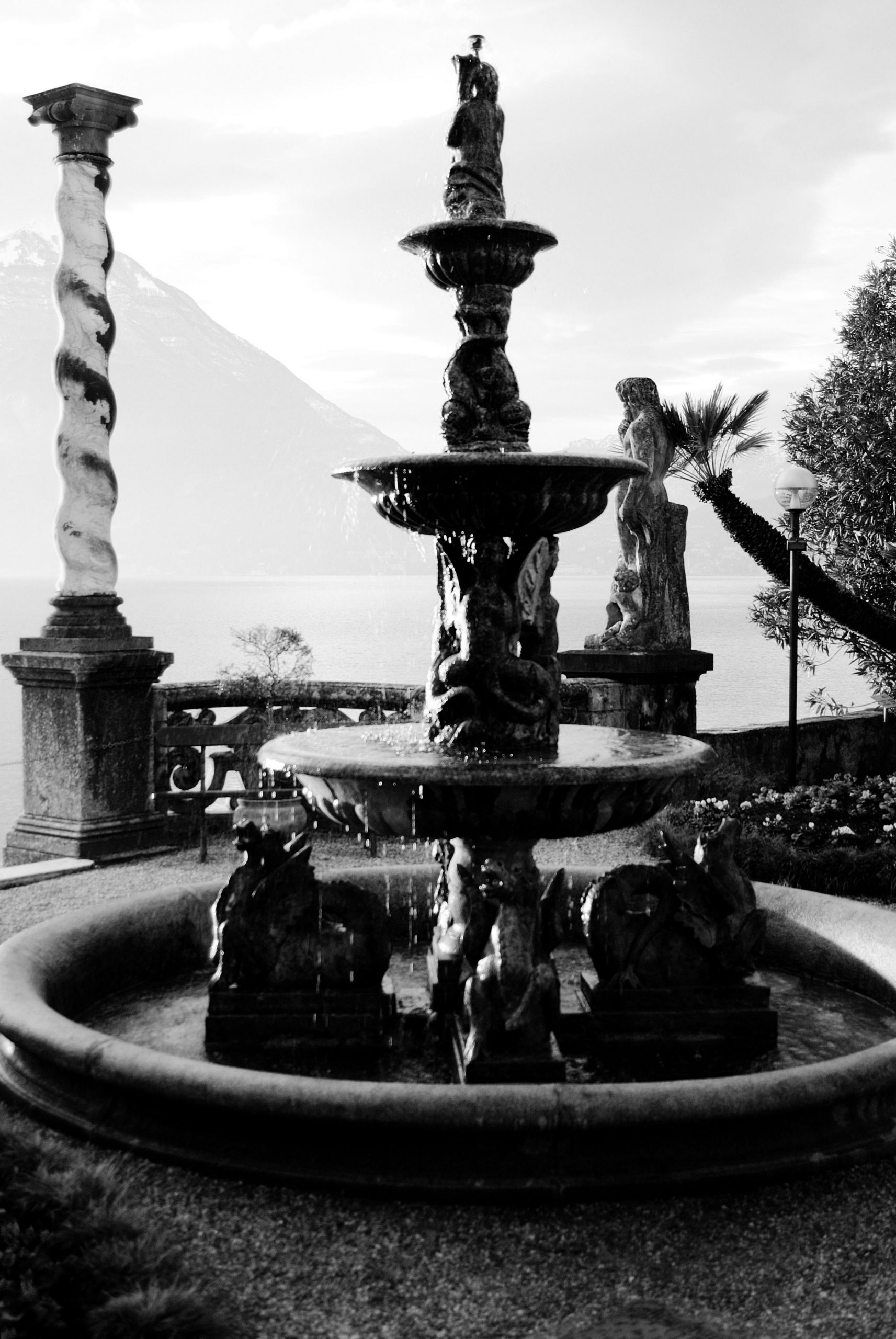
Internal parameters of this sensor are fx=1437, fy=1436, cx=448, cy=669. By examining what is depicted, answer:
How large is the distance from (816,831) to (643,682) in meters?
3.11

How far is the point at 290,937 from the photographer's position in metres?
5.62

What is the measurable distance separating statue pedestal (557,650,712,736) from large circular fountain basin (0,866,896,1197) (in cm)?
861

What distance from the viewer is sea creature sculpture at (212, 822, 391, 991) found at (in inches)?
221

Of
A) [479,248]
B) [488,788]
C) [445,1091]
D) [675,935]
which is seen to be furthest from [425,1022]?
[479,248]

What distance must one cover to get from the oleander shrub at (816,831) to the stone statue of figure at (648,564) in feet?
7.02

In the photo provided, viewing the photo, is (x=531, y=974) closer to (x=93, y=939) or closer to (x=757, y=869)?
(x=93, y=939)

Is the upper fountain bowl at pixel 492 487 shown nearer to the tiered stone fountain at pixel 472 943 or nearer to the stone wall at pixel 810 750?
the tiered stone fountain at pixel 472 943

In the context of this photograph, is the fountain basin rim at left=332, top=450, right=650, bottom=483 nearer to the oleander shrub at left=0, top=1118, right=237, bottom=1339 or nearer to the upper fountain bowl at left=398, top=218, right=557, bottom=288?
the upper fountain bowl at left=398, top=218, right=557, bottom=288

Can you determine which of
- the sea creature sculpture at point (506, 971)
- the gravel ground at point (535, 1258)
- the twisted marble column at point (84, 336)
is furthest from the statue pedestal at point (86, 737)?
the gravel ground at point (535, 1258)

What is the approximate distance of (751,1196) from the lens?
437 centimetres

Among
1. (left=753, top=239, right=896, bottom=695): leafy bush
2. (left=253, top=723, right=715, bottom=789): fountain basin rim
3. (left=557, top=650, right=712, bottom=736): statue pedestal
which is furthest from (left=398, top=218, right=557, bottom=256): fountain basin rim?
(left=753, top=239, right=896, bottom=695): leafy bush

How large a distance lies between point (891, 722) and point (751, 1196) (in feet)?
39.9

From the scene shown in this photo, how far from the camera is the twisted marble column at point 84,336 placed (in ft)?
35.3

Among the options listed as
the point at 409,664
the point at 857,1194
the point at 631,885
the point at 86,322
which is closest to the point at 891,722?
the point at 86,322
